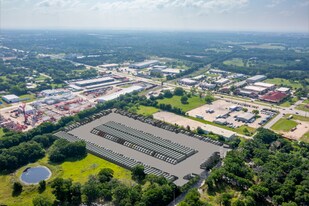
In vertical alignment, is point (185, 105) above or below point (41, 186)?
above

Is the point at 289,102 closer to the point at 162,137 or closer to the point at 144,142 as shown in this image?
the point at 162,137

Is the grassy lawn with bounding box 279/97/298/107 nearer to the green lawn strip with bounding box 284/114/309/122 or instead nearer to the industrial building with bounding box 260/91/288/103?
the industrial building with bounding box 260/91/288/103

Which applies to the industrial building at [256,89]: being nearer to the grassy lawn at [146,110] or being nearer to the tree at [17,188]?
the grassy lawn at [146,110]

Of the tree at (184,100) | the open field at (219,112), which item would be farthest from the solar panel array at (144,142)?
the tree at (184,100)

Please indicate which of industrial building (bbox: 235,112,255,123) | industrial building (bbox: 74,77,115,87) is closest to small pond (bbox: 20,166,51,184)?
industrial building (bbox: 235,112,255,123)

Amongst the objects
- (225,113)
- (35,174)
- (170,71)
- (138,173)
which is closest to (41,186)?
(35,174)

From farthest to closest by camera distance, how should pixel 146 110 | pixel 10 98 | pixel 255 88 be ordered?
pixel 255 88 → pixel 10 98 → pixel 146 110
